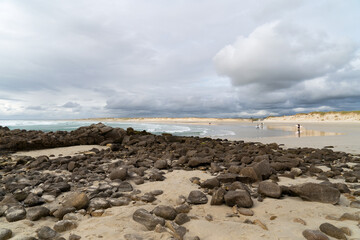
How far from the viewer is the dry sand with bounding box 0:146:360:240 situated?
274cm

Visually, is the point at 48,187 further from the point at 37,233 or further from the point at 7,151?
the point at 7,151

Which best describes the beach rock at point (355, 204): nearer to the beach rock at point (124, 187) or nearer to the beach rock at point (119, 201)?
the beach rock at point (119, 201)

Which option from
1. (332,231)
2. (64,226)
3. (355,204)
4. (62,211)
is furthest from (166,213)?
(355,204)

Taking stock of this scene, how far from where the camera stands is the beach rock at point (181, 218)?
122 inches

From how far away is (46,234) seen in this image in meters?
2.72

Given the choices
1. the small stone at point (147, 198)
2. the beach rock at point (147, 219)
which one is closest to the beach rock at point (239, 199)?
the beach rock at point (147, 219)

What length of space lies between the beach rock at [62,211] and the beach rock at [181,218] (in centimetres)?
187

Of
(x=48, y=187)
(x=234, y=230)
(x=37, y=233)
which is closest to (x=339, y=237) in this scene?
(x=234, y=230)

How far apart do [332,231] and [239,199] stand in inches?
53.8

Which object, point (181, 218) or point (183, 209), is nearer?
point (181, 218)

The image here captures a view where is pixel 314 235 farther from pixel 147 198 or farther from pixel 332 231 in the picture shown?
pixel 147 198

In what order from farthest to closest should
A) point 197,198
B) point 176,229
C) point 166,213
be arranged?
point 197,198, point 166,213, point 176,229

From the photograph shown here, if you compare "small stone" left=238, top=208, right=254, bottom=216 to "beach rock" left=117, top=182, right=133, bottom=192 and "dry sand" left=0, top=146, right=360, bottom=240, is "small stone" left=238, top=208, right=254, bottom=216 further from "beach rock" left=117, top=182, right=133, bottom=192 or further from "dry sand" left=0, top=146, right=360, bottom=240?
"beach rock" left=117, top=182, right=133, bottom=192

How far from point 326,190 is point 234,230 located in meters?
2.26
